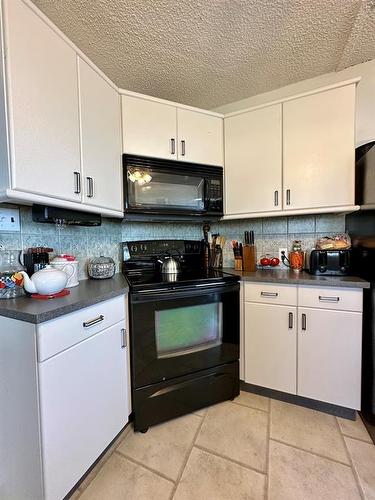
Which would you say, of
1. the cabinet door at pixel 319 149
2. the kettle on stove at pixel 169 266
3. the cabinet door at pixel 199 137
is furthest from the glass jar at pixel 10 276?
the cabinet door at pixel 319 149

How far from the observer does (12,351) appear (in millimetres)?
896

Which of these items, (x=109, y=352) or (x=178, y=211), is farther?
(x=178, y=211)

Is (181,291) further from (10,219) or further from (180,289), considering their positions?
(10,219)

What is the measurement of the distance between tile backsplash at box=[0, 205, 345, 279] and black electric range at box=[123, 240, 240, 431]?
469 mm

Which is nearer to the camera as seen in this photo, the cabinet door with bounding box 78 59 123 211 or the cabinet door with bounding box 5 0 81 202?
the cabinet door with bounding box 5 0 81 202

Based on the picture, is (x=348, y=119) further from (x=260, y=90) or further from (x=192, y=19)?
(x=192, y=19)

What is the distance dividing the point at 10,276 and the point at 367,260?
1995 millimetres

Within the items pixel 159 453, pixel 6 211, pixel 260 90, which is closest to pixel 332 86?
pixel 260 90

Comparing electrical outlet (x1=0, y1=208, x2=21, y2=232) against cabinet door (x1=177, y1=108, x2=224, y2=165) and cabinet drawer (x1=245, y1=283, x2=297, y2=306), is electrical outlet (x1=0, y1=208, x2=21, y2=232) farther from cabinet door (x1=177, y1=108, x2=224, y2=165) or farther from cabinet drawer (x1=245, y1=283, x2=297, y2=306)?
cabinet drawer (x1=245, y1=283, x2=297, y2=306)

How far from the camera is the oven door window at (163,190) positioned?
163 cm

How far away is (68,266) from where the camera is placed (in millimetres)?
1354

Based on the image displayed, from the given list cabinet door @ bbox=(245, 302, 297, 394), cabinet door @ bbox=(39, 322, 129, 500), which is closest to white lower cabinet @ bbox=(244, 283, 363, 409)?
cabinet door @ bbox=(245, 302, 297, 394)

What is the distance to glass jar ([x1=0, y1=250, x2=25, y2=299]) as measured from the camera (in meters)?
1.06

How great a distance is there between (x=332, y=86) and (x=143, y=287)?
1.82 m
